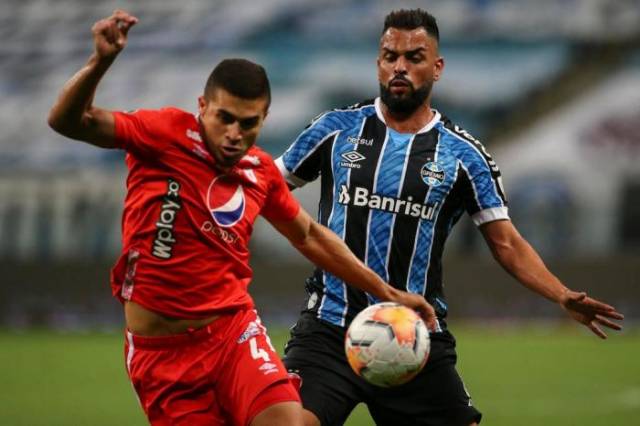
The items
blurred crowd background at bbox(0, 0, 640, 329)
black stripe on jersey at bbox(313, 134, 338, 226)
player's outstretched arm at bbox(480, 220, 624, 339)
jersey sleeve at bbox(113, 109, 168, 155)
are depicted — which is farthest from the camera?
blurred crowd background at bbox(0, 0, 640, 329)

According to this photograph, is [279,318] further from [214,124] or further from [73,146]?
[214,124]

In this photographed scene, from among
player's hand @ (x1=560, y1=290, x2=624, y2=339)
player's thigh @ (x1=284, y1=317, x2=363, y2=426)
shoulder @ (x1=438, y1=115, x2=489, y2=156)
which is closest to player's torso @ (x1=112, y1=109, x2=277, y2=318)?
player's thigh @ (x1=284, y1=317, x2=363, y2=426)

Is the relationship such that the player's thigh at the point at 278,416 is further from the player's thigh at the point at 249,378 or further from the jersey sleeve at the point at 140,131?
the jersey sleeve at the point at 140,131

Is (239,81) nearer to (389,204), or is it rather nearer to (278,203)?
(278,203)

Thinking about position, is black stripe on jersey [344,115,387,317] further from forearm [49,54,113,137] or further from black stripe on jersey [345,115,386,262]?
forearm [49,54,113,137]

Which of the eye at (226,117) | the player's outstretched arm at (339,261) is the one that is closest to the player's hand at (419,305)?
the player's outstretched arm at (339,261)

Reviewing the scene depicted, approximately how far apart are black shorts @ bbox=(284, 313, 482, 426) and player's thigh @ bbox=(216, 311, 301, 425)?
55 centimetres

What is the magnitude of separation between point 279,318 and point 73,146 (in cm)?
690

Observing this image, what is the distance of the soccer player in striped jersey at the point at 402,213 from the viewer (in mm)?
6441

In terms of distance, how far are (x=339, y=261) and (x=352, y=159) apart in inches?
29.4

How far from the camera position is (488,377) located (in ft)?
46.6

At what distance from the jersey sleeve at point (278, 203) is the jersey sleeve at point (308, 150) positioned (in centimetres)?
67

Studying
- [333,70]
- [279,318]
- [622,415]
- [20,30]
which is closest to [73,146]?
[20,30]

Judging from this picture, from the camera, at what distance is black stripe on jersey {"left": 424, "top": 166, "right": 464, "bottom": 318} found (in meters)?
6.67
